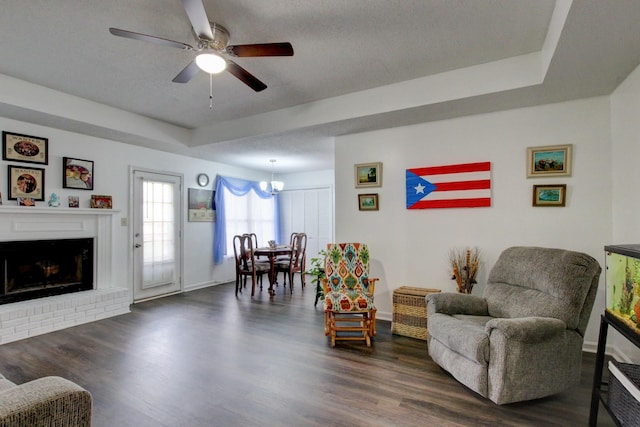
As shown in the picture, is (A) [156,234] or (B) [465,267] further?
(A) [156,234]

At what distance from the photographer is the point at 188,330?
11.3ft

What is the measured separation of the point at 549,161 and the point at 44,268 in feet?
19.5

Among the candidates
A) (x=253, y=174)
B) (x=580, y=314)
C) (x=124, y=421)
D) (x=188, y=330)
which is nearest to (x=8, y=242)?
(x=188, y=330)

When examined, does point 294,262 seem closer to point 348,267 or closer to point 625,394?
point 348,267

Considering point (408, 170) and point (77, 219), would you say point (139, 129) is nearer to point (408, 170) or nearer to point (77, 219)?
point (77, 219)

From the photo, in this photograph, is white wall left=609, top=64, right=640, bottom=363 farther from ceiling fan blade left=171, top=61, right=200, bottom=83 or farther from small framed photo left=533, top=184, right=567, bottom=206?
ceiling fan blade left=171, top=61, right=200, bottom=83

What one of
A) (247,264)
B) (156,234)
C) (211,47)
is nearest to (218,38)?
(211,47)

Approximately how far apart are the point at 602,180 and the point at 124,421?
4.29 meters

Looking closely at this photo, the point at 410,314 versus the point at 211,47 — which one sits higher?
the point at 211,47

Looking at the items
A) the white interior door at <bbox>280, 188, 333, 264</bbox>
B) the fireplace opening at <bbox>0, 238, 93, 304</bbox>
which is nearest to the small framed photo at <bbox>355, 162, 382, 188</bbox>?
the white interior door at <bbox>280, 188, 333, 264</bbox>

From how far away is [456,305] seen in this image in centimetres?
266

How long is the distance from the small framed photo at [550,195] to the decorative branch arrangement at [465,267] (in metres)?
0.77

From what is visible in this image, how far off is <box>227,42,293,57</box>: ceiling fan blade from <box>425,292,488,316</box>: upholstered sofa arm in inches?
90.5

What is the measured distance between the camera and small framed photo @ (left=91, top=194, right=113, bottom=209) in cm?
417
